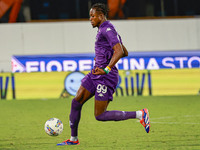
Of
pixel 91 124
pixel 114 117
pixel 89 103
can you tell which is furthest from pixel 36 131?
pixel 89 103

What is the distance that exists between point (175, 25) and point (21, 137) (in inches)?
650

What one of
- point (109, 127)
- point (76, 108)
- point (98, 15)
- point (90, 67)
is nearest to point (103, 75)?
point (76, 108)

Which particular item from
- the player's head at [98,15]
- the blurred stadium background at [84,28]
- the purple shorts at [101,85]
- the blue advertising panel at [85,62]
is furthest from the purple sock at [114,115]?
the blurred stadium background at [84,28]

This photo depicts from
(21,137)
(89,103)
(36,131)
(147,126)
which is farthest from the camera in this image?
(89,103)

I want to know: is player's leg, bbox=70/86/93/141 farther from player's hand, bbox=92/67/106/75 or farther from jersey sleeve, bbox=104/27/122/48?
jersey sleeve, bbox=104/27/122/48

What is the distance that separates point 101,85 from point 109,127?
103 inches

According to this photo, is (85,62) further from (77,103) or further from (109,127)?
(77,103)

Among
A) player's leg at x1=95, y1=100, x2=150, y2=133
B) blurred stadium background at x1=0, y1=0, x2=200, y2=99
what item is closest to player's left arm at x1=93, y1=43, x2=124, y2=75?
player's leg at x1=95, y1=100, x2=150, y2=133

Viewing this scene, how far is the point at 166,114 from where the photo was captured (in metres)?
11.4

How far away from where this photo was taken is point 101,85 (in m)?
7.03

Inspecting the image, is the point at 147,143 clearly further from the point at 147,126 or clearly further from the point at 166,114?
the point at 166,114

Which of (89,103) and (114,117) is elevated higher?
(114,117)

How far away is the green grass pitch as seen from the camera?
24.2 feet

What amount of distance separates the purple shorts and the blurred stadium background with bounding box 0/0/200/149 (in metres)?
0.77
